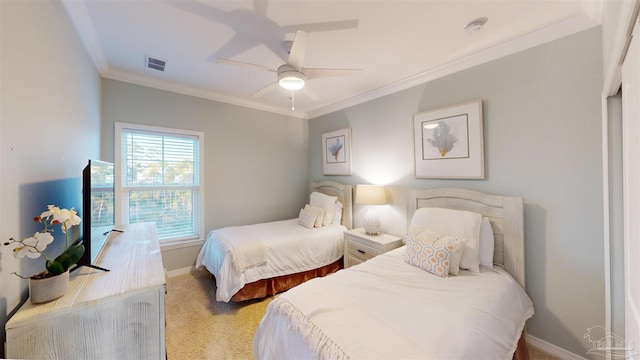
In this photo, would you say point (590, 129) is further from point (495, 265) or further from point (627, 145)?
point (495, 265)

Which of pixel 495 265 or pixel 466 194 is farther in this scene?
pixel 466 194

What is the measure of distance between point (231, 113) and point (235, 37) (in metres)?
1.78

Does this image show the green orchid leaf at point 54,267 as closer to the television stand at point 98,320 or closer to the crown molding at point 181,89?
the television stand at point 98,320

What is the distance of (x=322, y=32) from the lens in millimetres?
2002

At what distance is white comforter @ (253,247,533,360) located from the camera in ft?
3.63

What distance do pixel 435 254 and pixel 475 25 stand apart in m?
1.84

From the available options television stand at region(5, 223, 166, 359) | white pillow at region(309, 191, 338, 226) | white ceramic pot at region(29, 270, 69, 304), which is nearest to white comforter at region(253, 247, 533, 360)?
television stand at region(5, 223, 166, 359)

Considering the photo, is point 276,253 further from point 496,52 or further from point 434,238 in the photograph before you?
point 496,52

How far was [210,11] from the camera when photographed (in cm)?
173

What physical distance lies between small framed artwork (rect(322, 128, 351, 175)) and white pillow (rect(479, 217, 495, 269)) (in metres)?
1.96

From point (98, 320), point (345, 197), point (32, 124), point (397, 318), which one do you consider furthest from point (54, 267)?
point (345, 197)

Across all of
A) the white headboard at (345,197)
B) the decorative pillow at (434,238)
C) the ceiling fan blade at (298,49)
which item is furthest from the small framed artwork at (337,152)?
the ceiling fan blade at (298,49)

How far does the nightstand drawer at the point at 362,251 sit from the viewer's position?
279 centimetres

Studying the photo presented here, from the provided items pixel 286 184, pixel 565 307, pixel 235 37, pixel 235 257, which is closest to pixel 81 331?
pixel 235 257
